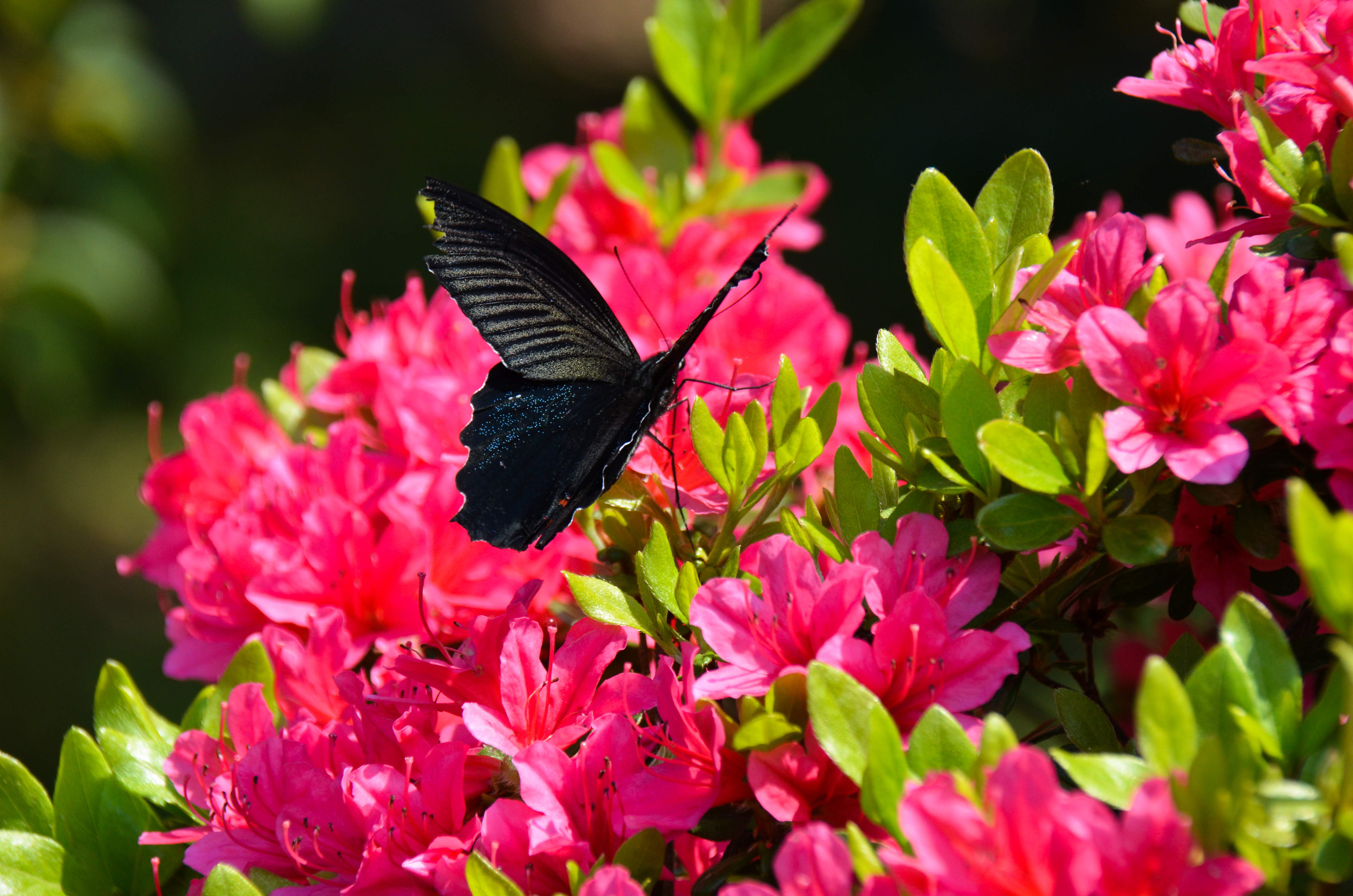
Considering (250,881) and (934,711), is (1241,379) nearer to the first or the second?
(934,711)

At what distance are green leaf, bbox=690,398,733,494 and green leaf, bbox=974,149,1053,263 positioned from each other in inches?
10.6

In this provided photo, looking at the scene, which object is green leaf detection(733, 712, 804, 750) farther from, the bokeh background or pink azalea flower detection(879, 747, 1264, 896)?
the bokeh background

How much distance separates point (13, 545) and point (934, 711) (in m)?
5.29

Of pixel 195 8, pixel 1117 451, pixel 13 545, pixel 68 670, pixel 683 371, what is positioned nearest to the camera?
pixel 1117 451

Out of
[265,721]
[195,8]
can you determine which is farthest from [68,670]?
[265,721]

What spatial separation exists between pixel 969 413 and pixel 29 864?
0.83 m

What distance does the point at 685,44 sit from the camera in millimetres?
1578

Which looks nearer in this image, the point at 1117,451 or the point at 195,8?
the point at 1117,451

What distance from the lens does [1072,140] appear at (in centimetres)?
446

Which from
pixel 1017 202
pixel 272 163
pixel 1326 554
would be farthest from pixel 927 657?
pixel 272 163

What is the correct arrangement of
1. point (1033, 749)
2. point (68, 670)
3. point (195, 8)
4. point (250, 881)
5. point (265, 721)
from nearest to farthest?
point (1033, 749)
point (250, 881)
point (265, 721)
point (68, 670)
point (195, 8)

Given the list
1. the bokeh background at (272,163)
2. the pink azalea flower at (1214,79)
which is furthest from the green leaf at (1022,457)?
the bokeh background at (272,163)

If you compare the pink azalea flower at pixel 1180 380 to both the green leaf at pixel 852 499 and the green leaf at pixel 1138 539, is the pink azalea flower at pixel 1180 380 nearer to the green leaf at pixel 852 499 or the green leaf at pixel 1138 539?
the green leaf at pixel 1138 539

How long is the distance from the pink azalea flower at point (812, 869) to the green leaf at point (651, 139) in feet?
3.91
